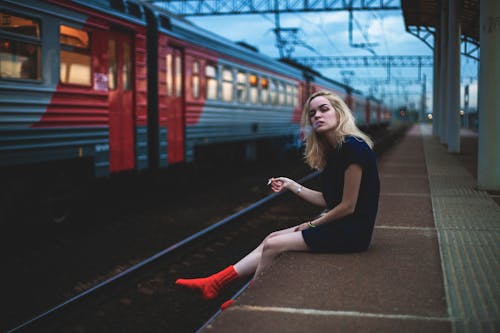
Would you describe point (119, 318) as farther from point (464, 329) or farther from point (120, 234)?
point (120, 234)

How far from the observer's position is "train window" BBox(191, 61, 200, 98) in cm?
1146

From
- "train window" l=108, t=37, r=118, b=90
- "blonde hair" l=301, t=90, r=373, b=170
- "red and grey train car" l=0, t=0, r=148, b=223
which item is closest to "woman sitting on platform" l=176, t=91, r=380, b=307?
"blonde hair" l=301, t=90, r=373, b=170

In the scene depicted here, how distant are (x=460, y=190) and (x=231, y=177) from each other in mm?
6735

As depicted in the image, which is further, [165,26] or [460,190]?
[165,26]

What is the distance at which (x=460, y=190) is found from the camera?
8773 millimetres

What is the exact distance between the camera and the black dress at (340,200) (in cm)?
415

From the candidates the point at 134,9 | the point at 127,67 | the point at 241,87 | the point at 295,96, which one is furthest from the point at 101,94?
the point at 295,96

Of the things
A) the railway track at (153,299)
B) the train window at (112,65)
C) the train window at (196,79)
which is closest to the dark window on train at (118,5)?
the train window at (112,65)

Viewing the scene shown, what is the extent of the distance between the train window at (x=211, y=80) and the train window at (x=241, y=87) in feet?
4.67

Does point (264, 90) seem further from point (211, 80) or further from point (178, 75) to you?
point (178, 75)

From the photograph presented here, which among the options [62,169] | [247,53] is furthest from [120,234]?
[247,53]

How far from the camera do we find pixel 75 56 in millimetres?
7723

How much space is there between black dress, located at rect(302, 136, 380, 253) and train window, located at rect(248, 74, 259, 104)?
1078cm

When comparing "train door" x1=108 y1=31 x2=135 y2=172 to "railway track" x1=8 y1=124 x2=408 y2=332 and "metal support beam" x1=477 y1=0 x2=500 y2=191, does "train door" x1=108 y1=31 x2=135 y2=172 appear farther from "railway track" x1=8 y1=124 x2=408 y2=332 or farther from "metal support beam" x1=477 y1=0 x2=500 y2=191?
"metal support beam" x1=477 y1=0 x2=500 y2=191
